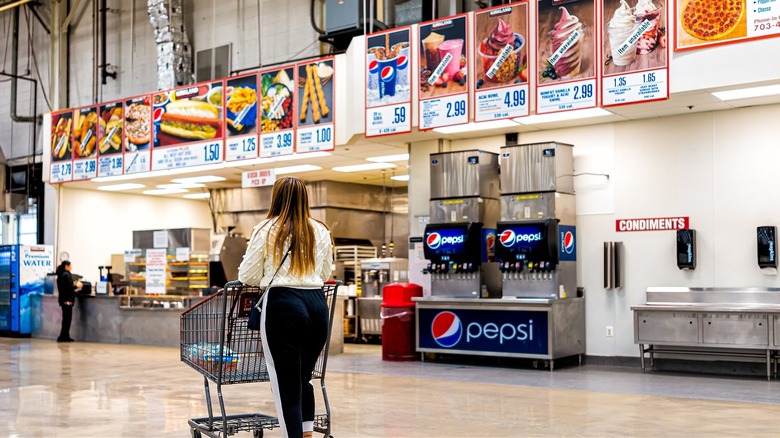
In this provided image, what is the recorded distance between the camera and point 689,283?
10312 millimetres

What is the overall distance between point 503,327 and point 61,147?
10248mm

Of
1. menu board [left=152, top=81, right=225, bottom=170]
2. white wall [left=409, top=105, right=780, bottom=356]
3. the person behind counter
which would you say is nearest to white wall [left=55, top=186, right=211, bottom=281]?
the person behind counter

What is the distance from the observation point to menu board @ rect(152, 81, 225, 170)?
45.3ft

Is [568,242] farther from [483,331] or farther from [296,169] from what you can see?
[296,169]

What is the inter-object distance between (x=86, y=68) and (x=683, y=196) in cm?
1370

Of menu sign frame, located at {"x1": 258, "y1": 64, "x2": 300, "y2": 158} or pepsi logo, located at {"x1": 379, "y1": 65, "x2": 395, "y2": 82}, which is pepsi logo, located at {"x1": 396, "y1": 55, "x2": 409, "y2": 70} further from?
menu sign frame, located at {"x1": 258, "y1": 64, "x2": 300, "y2": 158}

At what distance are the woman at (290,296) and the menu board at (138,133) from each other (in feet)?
36.4

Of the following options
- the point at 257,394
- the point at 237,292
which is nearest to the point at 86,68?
the point at 257,394

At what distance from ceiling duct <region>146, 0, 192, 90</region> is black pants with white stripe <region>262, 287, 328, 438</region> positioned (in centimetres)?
1227

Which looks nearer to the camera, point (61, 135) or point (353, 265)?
point (353, 265)

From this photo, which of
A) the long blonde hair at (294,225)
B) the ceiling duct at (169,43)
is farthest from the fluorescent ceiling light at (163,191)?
the long blonde hair at (294,225)

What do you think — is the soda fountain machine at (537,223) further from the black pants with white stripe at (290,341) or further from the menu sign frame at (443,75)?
the black pants with white stripe at (290,341)

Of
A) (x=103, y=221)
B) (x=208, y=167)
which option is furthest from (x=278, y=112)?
(x=103, y=221)

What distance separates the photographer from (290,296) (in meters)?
4.32
